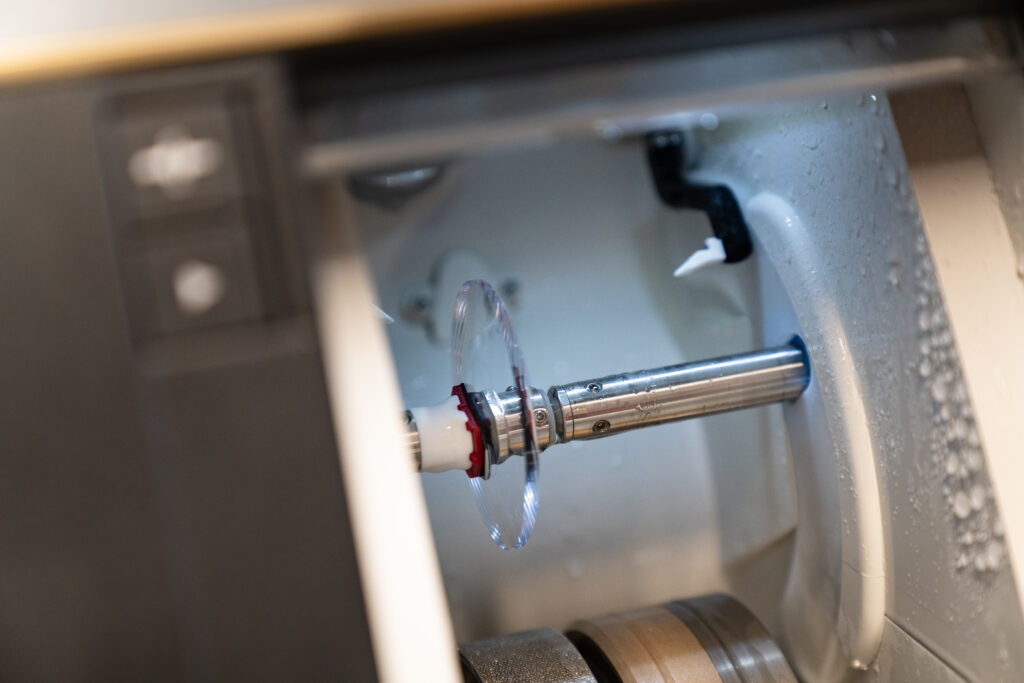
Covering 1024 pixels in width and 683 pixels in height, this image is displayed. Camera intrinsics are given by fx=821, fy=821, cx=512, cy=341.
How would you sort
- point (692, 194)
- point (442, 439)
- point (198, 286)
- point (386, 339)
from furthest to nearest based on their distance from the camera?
1. point (692, 194)
2. point (442, 439)
3. point (386, 339)
4. point (198, 286)

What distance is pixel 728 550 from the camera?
99cm

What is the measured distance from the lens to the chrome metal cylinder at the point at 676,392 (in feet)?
2.43

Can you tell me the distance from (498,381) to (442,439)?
0.10 m

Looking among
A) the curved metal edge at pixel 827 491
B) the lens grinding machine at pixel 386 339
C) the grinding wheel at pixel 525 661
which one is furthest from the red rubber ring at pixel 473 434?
the curved metal edge at pixel 827 491

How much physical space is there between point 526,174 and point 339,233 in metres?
0.66

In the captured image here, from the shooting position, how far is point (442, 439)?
2.28 ft

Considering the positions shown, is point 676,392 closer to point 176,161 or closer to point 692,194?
point 692,194

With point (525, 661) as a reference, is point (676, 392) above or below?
above

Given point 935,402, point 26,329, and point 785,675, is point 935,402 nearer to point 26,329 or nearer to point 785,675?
point 785,675

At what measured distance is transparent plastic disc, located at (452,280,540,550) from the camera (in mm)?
675

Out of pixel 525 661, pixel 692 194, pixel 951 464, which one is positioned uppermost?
pixel 692 194

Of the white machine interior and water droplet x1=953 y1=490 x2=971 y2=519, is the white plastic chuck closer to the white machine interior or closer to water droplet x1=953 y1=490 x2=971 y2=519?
the white machine interior

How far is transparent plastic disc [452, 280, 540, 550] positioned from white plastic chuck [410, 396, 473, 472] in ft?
0.16

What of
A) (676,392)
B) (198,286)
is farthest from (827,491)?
(198,286)
